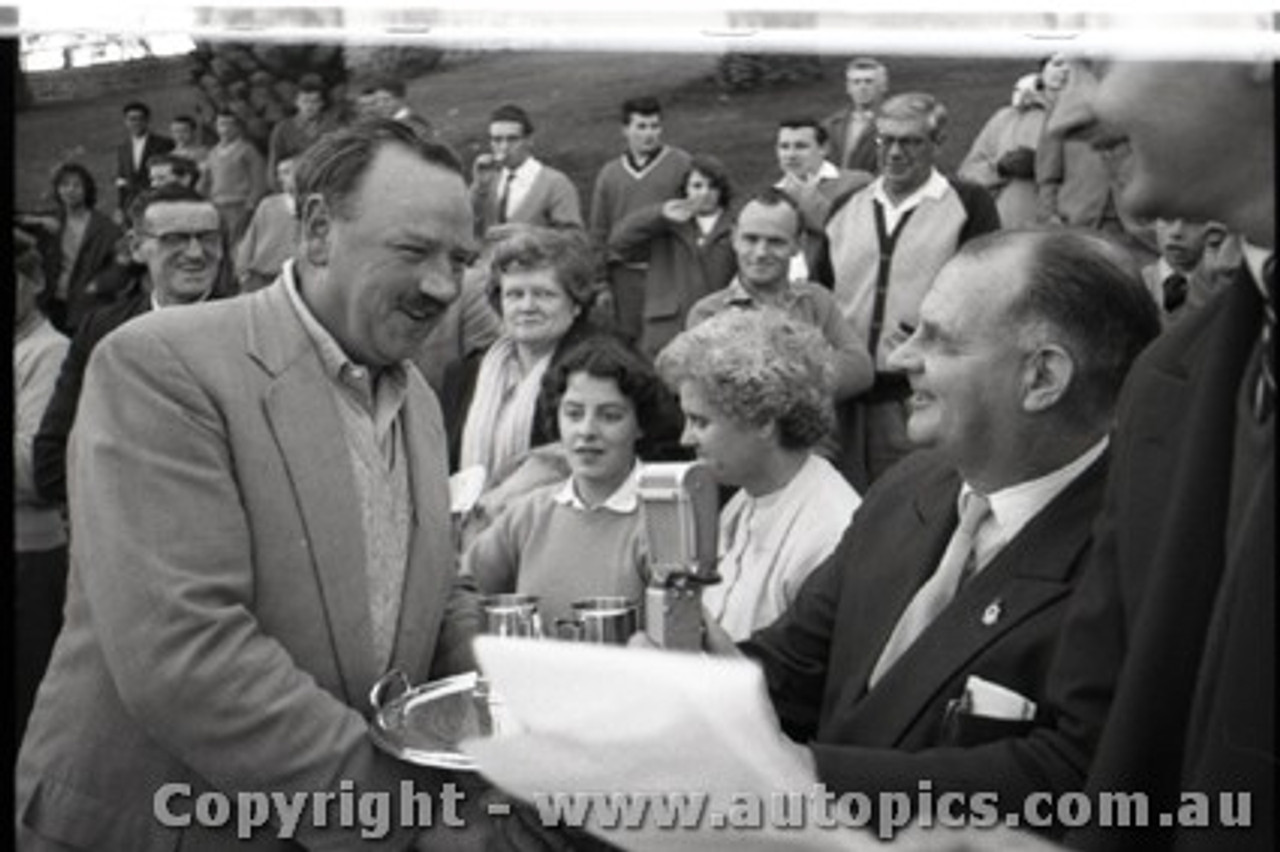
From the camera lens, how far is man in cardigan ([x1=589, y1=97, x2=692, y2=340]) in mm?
Result: 1641

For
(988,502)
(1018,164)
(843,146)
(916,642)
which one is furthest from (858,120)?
(916,642)

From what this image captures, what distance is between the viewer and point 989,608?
1639mm

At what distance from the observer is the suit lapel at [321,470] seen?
173 cm

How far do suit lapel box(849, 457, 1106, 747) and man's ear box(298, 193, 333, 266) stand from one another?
67 centimetres

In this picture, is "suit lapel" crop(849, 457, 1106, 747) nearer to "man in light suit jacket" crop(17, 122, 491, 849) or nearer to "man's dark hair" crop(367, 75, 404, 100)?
"man in light suit jacket" crop(17, 122, 491, 849)

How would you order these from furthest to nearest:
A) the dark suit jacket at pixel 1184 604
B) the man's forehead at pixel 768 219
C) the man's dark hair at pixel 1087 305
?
the man's forehead at pixel 768 219 < the man's dark hair at pixel 1087 305 < the dark suit jacket at pixel 1184 604

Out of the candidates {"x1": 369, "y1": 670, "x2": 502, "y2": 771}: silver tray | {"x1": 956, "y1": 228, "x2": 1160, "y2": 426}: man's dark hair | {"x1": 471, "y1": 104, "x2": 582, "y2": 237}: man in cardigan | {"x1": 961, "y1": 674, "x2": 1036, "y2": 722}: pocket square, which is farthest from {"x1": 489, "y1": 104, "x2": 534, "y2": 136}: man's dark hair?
{"x1": 961, "y1": 674, "x2": 1036, "y2": 722}: pocket square

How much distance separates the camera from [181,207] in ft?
5.72

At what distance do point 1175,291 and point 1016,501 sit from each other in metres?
0.24

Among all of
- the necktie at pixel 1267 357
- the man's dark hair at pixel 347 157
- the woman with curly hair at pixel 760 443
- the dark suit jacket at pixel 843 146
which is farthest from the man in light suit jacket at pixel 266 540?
the necktie at pixel 1267 357

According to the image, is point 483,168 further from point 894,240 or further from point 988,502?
point 988,502

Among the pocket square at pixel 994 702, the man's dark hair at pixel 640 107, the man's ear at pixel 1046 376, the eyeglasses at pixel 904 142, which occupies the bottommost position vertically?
the pocket square at pixel 994 702

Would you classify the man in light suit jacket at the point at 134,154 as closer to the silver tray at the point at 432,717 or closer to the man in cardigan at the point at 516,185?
the man in cardigan at the point at 516,185

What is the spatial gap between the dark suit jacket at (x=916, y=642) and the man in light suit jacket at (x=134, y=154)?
2.45 feet
